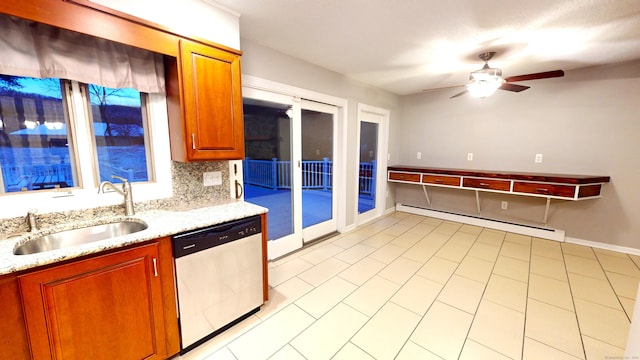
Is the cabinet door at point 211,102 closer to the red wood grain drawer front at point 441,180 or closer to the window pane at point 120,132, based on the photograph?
the window pane at point 120,132

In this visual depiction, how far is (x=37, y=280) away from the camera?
41.6 inches

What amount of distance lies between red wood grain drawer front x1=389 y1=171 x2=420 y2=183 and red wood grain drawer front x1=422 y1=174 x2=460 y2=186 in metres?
0.12

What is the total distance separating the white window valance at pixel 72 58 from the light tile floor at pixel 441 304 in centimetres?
185

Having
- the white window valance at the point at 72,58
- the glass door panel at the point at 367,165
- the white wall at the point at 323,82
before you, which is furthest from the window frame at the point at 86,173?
the glass door panel at the point at 367,165

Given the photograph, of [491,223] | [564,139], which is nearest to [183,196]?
[491,223]

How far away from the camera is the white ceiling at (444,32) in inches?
71.0

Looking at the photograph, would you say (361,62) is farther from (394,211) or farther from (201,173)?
(394,211)

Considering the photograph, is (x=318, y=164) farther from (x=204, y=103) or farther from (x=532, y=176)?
(x=532, y=176)

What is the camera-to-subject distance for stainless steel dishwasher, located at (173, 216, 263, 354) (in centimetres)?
150

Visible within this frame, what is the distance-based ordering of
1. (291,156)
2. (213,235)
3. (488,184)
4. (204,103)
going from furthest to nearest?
(488,184), (291,156), (204,103), (213,235)

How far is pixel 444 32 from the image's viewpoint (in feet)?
7.17

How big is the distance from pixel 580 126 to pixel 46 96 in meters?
5.38

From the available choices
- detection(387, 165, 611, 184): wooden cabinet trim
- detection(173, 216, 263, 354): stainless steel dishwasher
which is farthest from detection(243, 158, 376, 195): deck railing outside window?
detection(173, 216, 263, 354): stainless steel dishwasher

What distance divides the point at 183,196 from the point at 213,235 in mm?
552
